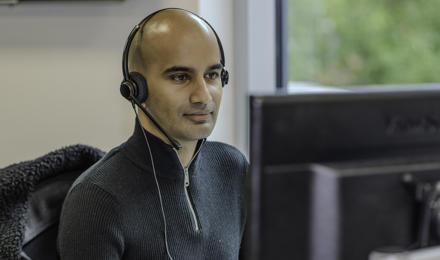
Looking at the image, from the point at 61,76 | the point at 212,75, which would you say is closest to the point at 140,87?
the point at 212,75

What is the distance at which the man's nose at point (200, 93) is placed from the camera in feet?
3.76

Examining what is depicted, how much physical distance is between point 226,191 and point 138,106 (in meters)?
0.25

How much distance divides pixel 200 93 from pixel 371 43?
3.93 feet

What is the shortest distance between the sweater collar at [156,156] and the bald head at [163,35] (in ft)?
0.41

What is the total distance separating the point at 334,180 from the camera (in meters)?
0.66

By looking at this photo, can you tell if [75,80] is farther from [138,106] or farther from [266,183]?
[266,183]

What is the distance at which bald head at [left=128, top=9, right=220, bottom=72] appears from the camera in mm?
1163

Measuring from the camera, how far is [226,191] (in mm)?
1306

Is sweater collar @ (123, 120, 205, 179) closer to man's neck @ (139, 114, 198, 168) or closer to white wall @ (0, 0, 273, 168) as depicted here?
man's neck @ (139, 114, 198, 168)

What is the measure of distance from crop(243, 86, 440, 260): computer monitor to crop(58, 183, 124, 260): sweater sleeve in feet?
1.49

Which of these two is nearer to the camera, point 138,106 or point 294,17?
point 138,106

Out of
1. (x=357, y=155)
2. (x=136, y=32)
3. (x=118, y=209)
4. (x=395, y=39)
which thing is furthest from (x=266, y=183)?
(x=395, y=39)

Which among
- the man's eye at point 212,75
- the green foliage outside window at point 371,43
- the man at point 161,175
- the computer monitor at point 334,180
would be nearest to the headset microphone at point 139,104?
the man at point 161,175

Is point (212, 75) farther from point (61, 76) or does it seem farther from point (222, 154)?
point (61, 76)
